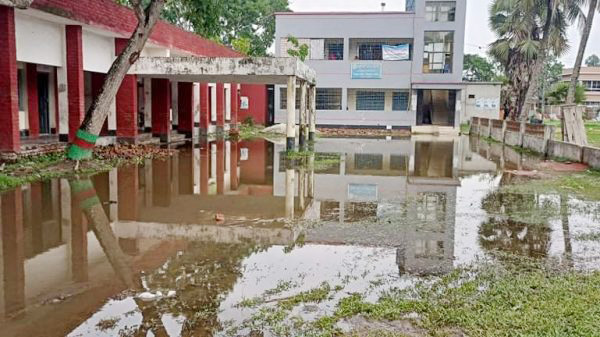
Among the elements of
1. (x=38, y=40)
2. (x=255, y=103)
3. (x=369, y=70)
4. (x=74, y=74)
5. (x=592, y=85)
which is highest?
(x=592, y=85)

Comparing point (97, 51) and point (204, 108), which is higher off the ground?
point (97, 51)

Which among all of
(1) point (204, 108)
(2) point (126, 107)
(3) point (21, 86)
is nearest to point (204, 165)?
(2) point (126, 107)

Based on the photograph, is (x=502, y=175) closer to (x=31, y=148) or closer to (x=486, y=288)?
(x=486, y=288)

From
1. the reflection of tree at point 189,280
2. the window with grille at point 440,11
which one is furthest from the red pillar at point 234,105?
the reflection of tree at point 189,280

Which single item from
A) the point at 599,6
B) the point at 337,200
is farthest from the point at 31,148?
the point at 599,6

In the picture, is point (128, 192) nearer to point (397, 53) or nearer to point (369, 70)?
point (369, 70)

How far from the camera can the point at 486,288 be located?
5.55m

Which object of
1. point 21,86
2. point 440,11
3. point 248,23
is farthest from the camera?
point 248,23

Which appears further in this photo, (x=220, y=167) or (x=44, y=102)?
(x=44, y=102)

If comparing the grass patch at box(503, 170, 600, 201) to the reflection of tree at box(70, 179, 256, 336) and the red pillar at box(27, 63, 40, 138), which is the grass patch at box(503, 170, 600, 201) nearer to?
the reflection of tree at box(70, 179, 256, 336)

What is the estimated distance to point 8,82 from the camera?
42.5 feet

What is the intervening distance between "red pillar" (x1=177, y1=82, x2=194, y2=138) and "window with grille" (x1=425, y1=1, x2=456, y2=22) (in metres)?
18.3

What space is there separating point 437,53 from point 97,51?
25.1 meters

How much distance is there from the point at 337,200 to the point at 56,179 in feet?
20.7
